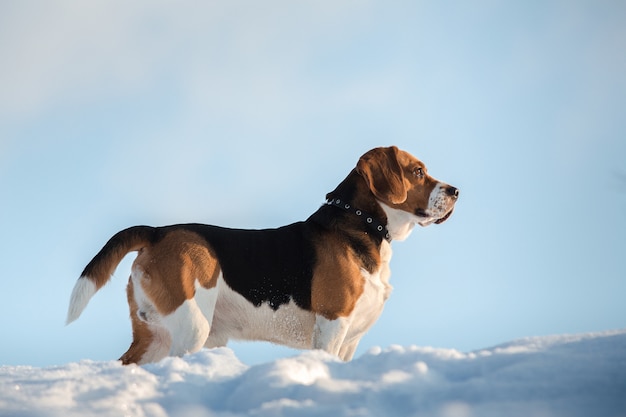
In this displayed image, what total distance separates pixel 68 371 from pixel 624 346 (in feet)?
11.1

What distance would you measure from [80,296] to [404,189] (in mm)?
3481

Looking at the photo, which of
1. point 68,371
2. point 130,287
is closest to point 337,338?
point 130,287

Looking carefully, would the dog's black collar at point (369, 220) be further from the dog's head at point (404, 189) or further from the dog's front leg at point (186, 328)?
the dog's front leg at point (186, 328)

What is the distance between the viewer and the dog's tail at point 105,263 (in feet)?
20.8

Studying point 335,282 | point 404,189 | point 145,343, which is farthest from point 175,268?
point 404,189

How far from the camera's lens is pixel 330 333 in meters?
6.60

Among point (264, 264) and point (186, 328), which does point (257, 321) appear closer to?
point (264, 264)

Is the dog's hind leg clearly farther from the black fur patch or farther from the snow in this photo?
the snow

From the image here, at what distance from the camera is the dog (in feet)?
21.1

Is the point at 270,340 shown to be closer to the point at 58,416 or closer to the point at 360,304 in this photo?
the point at 360,304

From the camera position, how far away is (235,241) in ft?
22.6

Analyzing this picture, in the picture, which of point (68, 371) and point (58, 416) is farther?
point (68, 371)

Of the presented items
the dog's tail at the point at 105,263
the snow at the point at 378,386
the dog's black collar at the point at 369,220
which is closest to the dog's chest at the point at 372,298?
the dog's black collar at the point at 369,220

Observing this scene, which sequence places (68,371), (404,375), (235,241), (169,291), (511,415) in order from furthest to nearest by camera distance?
(235,241), (169,291), (68,371), (404,375), (511,415)
